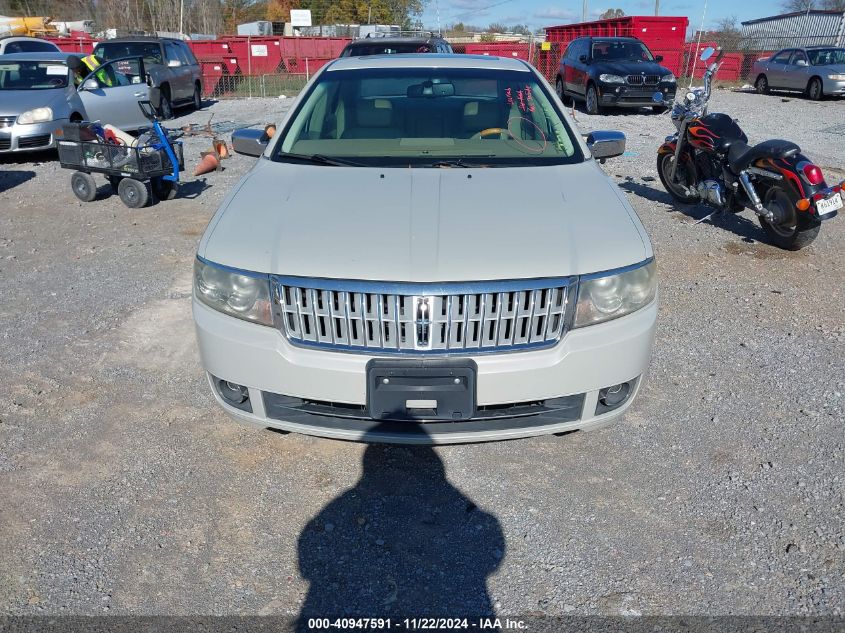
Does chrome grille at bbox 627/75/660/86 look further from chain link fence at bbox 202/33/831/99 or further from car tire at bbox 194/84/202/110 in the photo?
car tire at bbox 194/84/202/110

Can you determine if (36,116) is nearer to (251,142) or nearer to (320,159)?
(251,142)

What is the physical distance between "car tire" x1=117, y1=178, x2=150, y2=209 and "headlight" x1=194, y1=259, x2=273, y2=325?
18.0 feet

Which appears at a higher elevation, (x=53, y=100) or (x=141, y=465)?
(x=53, y=100)

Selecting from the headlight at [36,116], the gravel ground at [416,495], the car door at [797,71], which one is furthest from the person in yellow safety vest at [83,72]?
the car door at [797,71]

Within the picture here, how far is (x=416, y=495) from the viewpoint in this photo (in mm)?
3029

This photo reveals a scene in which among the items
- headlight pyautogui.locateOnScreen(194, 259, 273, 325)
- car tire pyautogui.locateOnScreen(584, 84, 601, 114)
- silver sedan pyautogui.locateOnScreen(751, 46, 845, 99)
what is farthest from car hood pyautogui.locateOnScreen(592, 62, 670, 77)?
headlight pyautogui.locateOnScreen(194, 259, 273, 325)

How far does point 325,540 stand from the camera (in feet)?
9.05

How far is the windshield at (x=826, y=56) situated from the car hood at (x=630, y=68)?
21.4 ft

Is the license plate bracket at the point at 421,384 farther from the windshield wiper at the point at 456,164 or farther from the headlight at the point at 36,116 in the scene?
the headlight at the point at 36,116

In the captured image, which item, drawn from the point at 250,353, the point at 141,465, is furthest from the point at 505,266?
the point at 141,465

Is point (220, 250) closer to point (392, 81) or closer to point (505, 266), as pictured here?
point (505, 266)

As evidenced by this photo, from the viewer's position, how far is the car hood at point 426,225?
2.66 m

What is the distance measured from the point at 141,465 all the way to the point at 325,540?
106 centimetres

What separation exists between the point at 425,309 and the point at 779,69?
70.3ft
